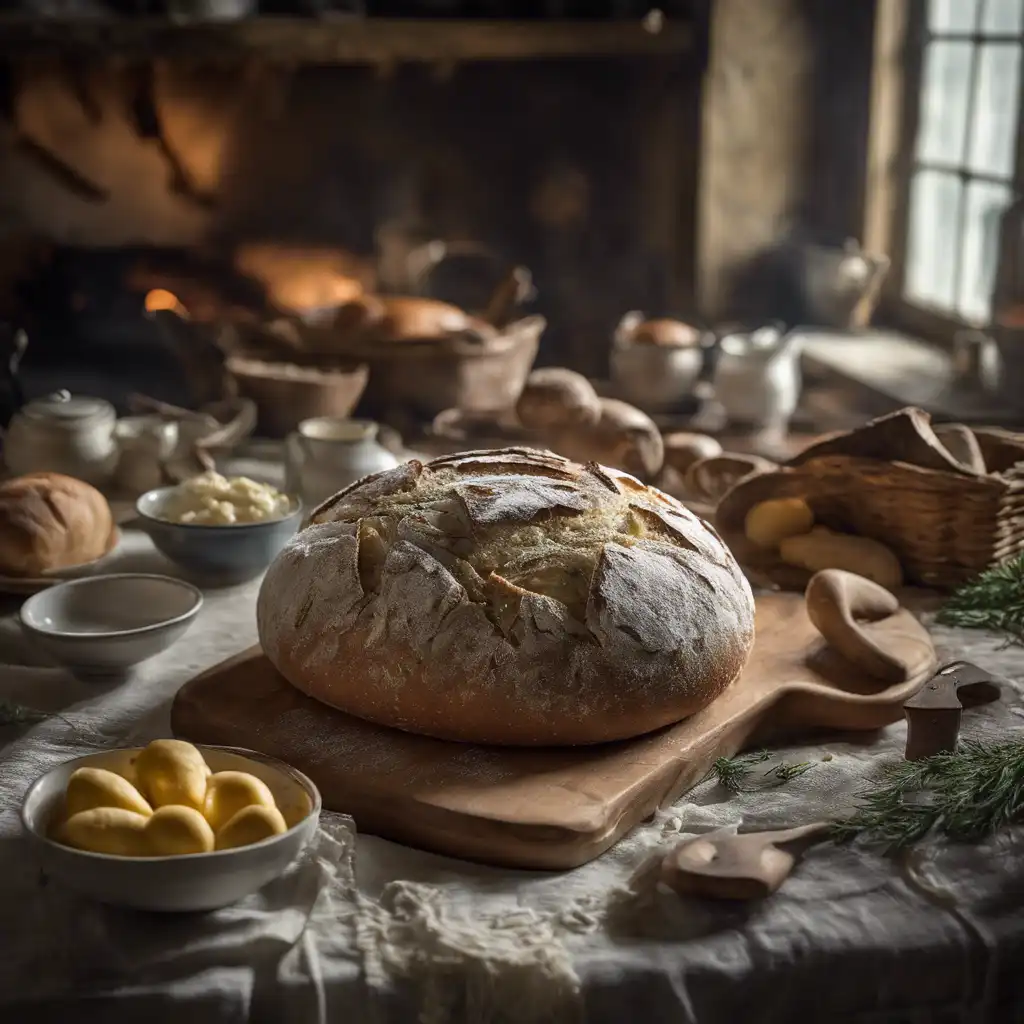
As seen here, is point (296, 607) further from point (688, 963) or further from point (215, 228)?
point (215, 228)

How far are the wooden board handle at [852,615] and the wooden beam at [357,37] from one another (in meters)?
2.19

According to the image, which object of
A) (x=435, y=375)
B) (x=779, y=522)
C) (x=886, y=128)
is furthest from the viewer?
(x=886, y=128)

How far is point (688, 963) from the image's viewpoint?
996 millimetres

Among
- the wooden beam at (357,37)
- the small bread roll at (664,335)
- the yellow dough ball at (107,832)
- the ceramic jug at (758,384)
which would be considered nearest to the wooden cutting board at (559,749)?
the yellow dough ball at (107,832)

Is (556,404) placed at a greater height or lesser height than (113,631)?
greater

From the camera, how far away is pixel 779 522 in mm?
1804

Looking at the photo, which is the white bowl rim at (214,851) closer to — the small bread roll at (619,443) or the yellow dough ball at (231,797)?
the yellow dough ball at (231,797)

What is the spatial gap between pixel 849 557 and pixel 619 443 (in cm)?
49

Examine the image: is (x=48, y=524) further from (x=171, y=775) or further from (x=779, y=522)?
(x=779, y=522)

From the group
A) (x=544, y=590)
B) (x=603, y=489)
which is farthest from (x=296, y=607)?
(x=603, y=489)

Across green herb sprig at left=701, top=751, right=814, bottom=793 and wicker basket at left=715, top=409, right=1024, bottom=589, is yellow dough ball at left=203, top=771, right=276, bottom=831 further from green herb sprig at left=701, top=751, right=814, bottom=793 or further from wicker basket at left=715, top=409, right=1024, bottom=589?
wicker basket at left=715, top=409, right=1024, bottom=589

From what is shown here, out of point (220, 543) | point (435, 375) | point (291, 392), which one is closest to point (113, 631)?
point (220, 543)

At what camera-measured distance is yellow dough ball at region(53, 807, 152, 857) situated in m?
0.99

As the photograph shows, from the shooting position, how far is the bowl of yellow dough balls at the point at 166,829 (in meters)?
0.98
